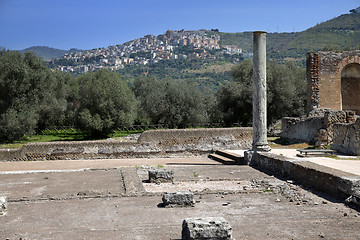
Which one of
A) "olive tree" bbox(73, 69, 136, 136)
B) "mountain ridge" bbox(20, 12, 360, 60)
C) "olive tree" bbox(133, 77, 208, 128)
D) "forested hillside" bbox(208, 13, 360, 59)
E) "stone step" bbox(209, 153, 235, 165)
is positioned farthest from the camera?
"mountain ridge" bbox(20, 12, 360, 60)

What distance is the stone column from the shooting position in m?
13.9

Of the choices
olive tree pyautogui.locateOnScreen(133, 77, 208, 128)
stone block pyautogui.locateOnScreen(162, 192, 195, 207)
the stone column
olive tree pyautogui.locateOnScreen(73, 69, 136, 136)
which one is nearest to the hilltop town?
olive tree pyautogui.locateOnScreen(133, 77, 208, 128)

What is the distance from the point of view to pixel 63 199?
8.24m

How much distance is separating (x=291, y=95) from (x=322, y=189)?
23796mm

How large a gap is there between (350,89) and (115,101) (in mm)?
17358

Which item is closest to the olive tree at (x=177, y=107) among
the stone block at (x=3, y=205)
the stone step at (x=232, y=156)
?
the stone step at (x=232, y=156)

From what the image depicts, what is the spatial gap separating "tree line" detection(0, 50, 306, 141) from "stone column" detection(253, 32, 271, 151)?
16.9m

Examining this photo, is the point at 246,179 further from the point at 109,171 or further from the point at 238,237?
the point at 238,237

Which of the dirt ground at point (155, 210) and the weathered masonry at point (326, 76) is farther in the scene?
the weathered masonry at point (326, 76)

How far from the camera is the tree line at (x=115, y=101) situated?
28.6m

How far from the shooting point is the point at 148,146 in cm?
1748

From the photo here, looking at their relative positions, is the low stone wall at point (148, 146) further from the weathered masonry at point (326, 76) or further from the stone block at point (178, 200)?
the stone block at point (178, 200)

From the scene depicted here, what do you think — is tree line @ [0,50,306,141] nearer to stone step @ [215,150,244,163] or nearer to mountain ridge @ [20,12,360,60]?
stone step @ [215,150,244,163]

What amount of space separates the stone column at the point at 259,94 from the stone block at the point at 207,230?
354 inches
